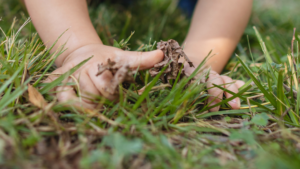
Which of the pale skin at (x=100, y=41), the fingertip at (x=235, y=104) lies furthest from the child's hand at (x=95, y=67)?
the fingertip at (x=235, y=104)

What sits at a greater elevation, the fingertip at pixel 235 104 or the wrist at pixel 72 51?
the wrist at pixel 72 51

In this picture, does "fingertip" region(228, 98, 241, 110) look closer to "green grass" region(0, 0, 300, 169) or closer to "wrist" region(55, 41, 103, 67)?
"green grass" region(0, 0, 300, 169)

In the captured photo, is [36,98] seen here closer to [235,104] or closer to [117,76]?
[117,76]

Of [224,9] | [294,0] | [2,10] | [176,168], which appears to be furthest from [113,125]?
[294,0]

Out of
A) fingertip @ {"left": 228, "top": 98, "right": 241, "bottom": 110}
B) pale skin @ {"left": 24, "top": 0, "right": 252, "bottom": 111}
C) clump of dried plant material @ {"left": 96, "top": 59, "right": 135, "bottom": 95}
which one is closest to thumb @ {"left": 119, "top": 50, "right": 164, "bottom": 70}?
pale skin @ {"left": 24, "top": 0, "right": 252, "bottom": 111}

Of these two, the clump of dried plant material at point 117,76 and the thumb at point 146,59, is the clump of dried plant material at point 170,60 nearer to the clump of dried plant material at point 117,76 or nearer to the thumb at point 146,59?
the thumb at point 146,59

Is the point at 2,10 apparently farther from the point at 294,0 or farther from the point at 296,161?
the point at 294,0

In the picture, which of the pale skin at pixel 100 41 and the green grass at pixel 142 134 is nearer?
the green grass at pixel 142 134
